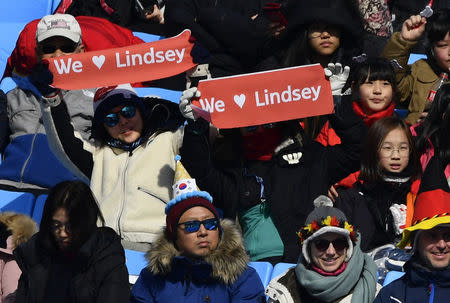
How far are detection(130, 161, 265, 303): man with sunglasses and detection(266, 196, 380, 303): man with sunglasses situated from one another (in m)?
0.19

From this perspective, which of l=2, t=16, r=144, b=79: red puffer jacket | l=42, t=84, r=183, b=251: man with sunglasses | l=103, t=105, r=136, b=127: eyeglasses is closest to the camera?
l=42, t=84, r=183, b=251: man with sunglasses

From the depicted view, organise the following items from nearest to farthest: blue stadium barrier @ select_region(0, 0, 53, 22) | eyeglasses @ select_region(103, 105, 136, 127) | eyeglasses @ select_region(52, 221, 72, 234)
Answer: eyeglasses @ select_region(52, 221, 72, 234)
eyeglasses @ select_region(103, 105, 136, 127)
blue stadium barrier @ select_region(0, 0, 53, 22)

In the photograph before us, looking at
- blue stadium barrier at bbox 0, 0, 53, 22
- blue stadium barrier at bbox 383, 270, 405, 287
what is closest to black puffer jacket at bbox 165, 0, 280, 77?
blue stadium barrier at bbox 0, 0, 53, 22

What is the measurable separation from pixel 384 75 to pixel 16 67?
2727 mm

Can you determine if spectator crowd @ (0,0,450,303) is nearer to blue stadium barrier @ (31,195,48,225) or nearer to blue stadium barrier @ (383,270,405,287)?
blue stadium barrier @ (383,270,405,287)

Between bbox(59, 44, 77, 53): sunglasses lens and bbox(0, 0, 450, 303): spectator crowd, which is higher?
bbox(59, 44, 77, 53): sunglasses lens

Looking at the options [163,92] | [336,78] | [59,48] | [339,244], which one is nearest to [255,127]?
[336,78]

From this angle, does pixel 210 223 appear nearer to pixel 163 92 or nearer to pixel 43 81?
pixel 43 81

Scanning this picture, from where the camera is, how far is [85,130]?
342 inches

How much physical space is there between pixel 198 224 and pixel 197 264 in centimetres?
24

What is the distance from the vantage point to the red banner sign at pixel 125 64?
26.2 feet

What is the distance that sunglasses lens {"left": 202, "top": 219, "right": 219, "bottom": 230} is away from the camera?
6934 mm

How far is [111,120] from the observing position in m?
7.94

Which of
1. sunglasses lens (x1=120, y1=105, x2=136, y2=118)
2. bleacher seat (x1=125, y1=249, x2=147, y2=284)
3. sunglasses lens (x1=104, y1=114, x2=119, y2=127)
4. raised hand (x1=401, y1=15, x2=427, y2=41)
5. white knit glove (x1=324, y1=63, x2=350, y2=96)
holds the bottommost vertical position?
bleacher seat (x1=125, y1=249, x2=147, y2=284)
